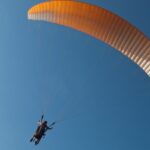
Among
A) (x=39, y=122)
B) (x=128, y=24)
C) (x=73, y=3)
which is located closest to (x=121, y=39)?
(x=128, y=24)

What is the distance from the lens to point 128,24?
33.0 metres

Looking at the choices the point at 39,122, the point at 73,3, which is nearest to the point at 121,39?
the point at 73,3

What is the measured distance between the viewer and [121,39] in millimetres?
33938

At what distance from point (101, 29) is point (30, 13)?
13.6ft

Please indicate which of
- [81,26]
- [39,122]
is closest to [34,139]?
[39,122]

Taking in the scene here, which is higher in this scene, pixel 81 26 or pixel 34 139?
pixel 81 26

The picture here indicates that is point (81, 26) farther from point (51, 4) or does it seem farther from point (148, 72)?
point (148, 72)

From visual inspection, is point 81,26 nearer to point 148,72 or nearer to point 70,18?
point 70,18

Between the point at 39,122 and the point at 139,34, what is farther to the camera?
the point at 39,122

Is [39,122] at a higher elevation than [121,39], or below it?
below

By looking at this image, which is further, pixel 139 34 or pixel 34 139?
pixel 34 139

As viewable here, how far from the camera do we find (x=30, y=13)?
34031 millimetres

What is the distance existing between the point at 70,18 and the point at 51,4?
1.47 meters

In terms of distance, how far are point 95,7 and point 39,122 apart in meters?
7.92
